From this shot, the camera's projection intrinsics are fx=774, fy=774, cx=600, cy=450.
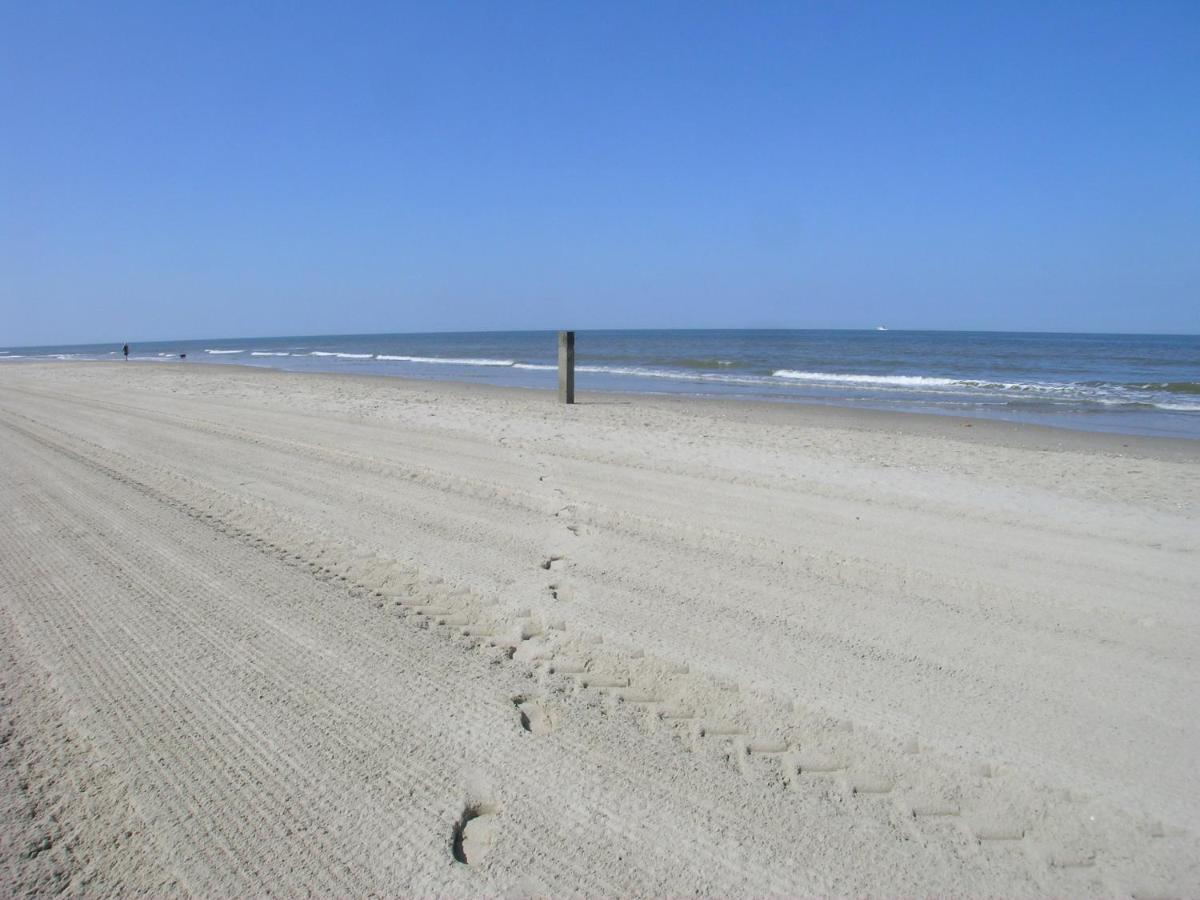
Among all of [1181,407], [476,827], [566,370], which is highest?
[566,370]

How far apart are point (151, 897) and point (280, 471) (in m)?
6.14

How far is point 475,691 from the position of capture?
325 centimetres

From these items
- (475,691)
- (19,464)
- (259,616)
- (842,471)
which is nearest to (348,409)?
(19,464)

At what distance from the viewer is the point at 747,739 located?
2.91 meters

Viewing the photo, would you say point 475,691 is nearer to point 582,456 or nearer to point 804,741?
point 804,741

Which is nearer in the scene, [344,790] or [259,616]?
[344,790]

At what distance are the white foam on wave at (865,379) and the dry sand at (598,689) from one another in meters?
17.3

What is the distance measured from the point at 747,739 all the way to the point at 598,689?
69 centimetres

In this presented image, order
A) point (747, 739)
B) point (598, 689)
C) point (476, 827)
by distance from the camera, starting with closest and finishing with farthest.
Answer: point (476, 827), point (747, 739), point (598, 689)

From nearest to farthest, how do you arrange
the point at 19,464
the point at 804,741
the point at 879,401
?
the point at 804,741 < the point at 19,464 < the point at 879,401

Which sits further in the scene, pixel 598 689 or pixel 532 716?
pixel 598 689

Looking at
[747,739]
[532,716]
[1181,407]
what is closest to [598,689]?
[532,716]

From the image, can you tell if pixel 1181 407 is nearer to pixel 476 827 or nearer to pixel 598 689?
pixel 598 689

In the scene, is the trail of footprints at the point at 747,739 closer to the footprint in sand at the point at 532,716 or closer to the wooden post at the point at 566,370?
the footprint in sand at the point at 532,716
